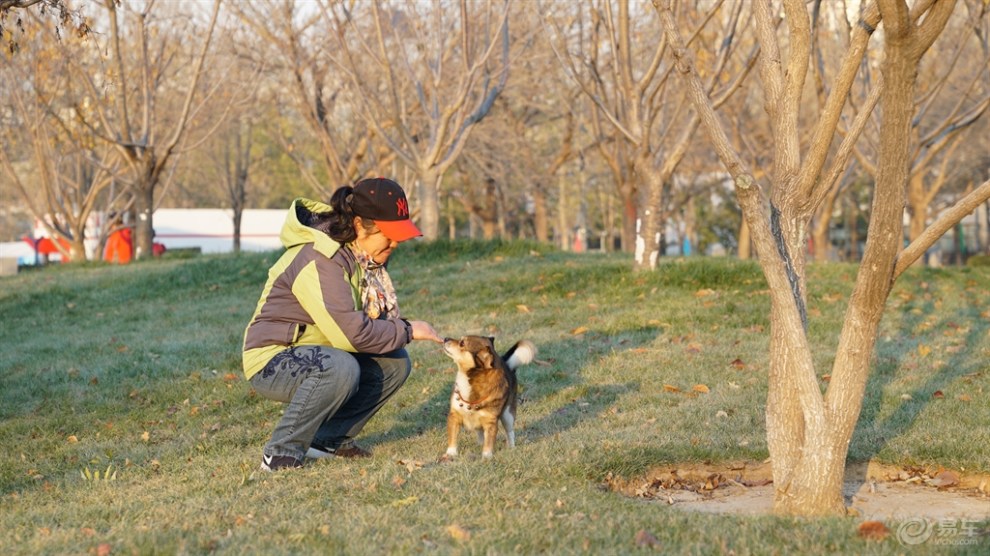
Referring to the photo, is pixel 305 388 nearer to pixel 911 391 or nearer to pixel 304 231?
pixel 304 231

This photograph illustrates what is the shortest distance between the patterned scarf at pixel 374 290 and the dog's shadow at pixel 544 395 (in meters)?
1.13

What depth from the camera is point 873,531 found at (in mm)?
4160

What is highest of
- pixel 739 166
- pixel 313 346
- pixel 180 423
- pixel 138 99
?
pixel 138 99

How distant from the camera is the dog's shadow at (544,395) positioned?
689 cm

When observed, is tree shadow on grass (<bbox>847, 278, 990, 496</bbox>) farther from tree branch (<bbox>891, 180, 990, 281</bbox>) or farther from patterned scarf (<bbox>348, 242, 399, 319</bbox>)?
patterned scarf (<bbox>348, 242, 399, 319</bbox>)

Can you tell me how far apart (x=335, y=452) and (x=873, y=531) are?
305cm

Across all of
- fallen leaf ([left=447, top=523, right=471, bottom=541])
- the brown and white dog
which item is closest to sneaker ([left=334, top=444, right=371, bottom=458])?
the brown and white dog

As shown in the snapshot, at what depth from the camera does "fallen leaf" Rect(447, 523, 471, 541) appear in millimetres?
4211

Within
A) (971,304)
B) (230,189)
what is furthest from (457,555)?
(230,189)

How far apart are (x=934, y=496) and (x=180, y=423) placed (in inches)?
195

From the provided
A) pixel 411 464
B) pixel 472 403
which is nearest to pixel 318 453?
pixel 411 464

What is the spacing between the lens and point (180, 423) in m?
7.39

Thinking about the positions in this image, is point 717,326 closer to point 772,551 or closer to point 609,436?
point 609,436

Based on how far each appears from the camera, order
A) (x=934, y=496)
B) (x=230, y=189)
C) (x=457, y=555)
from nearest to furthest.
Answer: (x=457, y=555)
(x=934, y=496)
(x=230, y=189)
